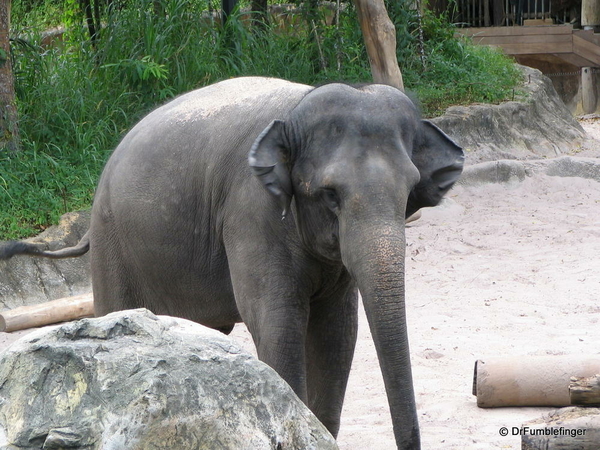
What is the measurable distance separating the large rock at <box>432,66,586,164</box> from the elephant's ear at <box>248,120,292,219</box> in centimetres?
647

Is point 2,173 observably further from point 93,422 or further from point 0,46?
point 93,422

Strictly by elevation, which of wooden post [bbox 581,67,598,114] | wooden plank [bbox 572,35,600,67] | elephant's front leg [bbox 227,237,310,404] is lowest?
wooden post [bbox 581,67,598,114]

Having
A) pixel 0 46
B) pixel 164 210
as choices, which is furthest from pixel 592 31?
pixel 164 210

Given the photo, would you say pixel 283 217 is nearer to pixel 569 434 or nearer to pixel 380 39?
pixel 569 434

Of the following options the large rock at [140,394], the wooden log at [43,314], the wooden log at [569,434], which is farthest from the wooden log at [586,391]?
the wooden log at [43,314]

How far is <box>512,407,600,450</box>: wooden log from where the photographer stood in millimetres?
2951

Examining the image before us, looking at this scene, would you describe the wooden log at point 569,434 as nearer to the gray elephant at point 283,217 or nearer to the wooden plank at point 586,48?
the gray elephant at point 283,217

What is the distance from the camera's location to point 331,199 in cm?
305

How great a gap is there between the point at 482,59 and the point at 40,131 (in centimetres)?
608

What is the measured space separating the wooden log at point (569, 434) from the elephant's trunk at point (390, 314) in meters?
0.44

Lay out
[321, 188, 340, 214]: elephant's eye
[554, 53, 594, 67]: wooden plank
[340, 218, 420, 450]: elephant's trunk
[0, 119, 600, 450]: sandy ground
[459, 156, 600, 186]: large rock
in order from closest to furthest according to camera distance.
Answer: [340, 218, 420, 450]: elephant's trunk → [321, 188, 340, 214]: elephant's eye → [0, 119, 600, 450]: sandy ground → [459, 156, 600, 186]: large rock → [554, 53, 594, 67]: wooden plank

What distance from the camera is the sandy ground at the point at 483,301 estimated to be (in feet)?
14.3

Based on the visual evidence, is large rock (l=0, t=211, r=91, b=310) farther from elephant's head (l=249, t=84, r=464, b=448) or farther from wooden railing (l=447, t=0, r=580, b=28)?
wooden railing (l=447, t=0, r=580, b=28)

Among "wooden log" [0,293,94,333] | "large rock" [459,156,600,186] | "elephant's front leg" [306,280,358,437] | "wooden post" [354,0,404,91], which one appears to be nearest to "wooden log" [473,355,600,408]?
"elephant's front leg" [306,280,358,437]
